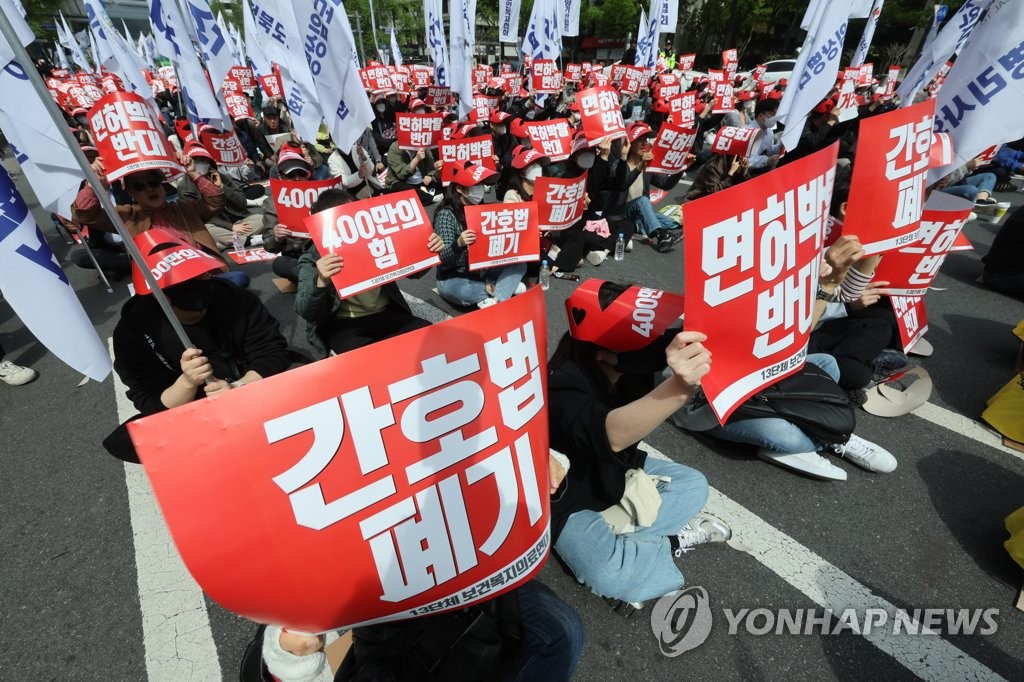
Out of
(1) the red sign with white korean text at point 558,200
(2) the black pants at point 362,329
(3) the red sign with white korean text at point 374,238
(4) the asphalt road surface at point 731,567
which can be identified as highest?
(3) the red sign with white korean text at point 374,238

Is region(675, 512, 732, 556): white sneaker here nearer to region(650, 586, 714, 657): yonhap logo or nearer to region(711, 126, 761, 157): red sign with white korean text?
region(650, 586, 714, 657): yonhap logo

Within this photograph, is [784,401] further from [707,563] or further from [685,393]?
[685,393]

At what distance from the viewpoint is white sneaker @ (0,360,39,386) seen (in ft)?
13.2

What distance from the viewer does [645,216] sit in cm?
696

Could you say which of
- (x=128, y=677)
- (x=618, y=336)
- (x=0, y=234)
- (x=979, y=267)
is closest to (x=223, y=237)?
(x=0, y=234)

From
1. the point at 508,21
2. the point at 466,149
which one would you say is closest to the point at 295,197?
the point at 466,149

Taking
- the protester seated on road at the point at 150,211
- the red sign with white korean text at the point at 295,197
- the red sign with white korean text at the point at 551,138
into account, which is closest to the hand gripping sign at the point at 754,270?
the protester seated on road at the point at 150,211

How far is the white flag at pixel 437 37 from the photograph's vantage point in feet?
28.3

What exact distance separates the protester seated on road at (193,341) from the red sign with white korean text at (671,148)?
644 centimetres

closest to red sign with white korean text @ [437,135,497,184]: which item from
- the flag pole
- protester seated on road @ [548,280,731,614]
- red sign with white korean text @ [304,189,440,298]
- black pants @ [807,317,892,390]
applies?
red sign with white korean text @ [304,189,440,298]

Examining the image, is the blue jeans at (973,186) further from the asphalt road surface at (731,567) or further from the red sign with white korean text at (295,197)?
the red sign with white korean text at (295,197)

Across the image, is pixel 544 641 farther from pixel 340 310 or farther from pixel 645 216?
pixel 645 216

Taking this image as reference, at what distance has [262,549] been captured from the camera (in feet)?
3.29

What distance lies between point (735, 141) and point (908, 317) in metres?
3.97
